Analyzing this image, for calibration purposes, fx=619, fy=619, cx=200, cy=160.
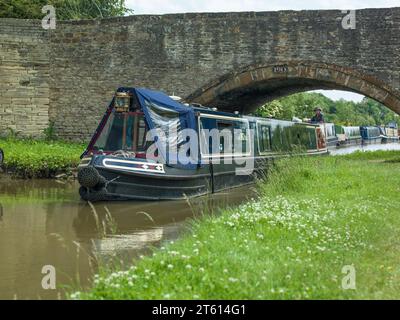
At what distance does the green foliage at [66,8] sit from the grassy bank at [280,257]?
15.7 m

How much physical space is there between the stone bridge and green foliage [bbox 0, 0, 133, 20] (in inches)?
162

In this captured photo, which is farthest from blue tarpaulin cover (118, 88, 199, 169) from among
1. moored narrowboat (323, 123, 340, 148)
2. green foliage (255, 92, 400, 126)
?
moored narrowboat (323, 123, 340, 148)


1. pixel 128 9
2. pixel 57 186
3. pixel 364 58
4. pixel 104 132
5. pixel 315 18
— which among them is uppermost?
pixel 128 9

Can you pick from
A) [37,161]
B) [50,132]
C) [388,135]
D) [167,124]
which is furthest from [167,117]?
[388,135]

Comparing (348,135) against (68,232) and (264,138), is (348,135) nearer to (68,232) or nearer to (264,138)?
(264,138)

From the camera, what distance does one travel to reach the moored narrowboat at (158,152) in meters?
9.76

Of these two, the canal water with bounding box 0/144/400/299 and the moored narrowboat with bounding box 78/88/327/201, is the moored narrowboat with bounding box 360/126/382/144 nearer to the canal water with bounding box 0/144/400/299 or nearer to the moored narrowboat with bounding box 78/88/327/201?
the moored narrowboat with bounding box 78/88/327/201

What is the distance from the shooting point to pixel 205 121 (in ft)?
38.5

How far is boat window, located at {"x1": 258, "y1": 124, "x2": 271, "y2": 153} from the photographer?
Answer: 14.3 m

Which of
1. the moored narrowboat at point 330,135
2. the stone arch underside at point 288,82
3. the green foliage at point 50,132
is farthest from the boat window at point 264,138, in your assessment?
the moored narrowboat at point 330,135

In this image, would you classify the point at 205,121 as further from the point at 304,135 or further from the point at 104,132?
the point at 304,135

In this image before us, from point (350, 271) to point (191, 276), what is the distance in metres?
1.11

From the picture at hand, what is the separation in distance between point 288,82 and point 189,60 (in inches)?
107
